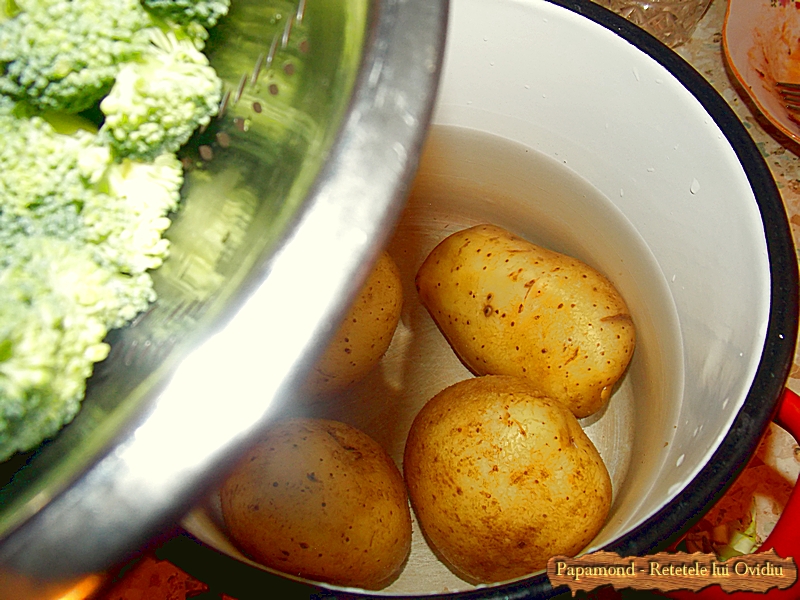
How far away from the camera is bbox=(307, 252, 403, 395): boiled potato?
84cm

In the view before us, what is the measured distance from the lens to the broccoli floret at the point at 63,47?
0.37 meters

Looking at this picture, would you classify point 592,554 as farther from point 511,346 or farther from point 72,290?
point 72,290

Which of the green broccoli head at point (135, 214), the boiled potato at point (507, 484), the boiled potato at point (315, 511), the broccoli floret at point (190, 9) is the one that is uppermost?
the broccoli floret at point (190, 9)

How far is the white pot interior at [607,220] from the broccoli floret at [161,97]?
407mm

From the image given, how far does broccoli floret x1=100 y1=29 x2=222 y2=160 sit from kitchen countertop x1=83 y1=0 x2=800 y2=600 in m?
0.30

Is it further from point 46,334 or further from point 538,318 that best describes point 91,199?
point 538,318

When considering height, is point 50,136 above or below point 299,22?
below

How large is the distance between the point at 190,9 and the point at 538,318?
61 cm

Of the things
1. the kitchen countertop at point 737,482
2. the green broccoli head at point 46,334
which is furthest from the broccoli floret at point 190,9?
the kitchen countertop at point 737,482

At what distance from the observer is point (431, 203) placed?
1173mm

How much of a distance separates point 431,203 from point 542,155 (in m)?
0.25

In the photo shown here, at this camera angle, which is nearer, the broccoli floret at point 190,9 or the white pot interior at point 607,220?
the broccoli floret at point 190,9

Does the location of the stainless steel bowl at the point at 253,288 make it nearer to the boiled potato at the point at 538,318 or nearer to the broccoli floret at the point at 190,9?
the broccoli floret at the point at 190,9

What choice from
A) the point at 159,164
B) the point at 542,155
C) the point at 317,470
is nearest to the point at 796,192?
the point at 542,155
